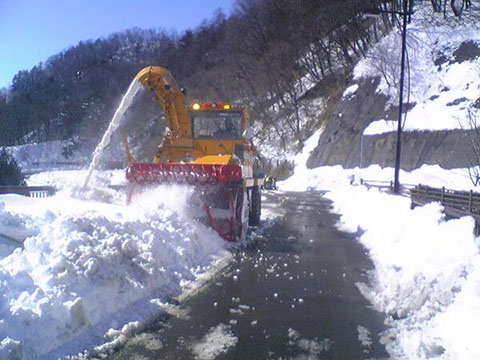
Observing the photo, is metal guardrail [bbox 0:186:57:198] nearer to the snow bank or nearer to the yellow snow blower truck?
the yellow snow blower truck

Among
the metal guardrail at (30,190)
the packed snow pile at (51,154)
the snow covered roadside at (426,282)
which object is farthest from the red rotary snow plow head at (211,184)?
the packed snow pile at (51,154)

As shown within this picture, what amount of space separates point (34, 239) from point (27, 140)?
285 ft

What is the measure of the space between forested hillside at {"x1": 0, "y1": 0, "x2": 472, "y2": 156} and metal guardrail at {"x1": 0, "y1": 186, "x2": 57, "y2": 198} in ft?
119

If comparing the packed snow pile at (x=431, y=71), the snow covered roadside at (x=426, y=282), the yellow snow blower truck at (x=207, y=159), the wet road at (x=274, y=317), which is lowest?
the wet road at (x=274, y=317)

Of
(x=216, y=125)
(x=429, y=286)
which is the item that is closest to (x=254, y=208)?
(x=216, y=125)

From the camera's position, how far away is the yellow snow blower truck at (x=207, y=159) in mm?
11000

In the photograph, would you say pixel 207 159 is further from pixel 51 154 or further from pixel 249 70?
pixel 51 154

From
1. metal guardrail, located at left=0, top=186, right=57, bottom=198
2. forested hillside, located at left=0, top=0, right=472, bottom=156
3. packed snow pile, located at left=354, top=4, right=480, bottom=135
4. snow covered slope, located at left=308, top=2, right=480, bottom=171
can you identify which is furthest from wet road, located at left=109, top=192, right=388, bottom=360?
forested hillside, located at left=0, top=0, right=472, bottom=156

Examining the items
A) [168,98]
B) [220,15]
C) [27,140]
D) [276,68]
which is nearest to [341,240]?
[168,98]

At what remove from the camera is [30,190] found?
15.9 metres

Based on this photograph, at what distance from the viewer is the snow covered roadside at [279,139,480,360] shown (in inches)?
191

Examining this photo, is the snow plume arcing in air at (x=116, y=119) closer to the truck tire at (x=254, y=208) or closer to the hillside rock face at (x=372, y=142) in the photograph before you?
the truck tire at (x=254, y=208)

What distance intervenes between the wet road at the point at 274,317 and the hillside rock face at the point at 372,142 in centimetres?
2389

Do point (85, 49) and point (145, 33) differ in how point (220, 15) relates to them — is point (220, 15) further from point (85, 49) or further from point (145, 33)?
point (85, 49)
